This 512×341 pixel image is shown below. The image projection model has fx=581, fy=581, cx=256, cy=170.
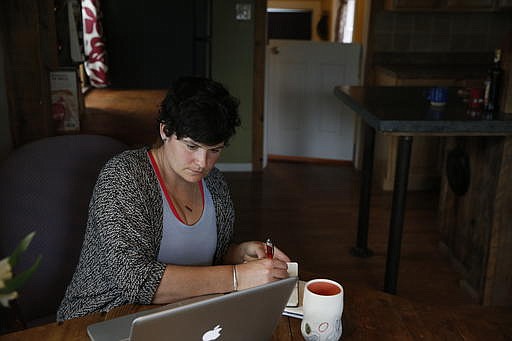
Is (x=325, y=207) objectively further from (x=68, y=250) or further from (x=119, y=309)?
(x=119, y=309)

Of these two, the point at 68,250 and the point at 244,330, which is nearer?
the point at 244,330

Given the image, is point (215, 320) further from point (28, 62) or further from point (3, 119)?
point (28, 62)

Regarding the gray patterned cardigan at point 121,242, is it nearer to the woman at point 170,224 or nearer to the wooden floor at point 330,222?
the woman at point 170,224

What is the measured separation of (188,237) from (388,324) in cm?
54

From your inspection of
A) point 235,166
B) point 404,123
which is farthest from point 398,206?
point 235,166

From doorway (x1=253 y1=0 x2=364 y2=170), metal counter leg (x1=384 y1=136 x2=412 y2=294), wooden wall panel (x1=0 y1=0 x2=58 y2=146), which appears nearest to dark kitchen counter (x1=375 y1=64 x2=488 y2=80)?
doorway (x1=253 y1=0 x2=364 y2=170)

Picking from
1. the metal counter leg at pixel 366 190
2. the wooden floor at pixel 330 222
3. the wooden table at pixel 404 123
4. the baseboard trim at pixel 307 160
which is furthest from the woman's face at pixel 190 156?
the baseboard trim at pixel 307 160

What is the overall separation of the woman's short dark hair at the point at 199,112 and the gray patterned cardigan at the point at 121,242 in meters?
0.15

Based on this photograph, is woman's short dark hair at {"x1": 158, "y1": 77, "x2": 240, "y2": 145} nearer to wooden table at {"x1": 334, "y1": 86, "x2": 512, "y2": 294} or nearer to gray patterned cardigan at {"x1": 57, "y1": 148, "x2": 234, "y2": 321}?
gray patterned cardigan at {"x1": 57, "y1": 148, "x2": 234, "y2": 321}

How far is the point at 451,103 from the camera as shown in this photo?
9.21 ft

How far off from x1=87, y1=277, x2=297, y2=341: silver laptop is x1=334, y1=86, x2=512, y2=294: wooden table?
1434 mm

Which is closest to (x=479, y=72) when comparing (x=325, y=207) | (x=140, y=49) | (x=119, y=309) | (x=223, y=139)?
(x=325, y=207)

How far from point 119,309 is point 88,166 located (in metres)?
0.56

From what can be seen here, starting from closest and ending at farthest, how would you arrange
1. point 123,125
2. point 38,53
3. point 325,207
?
point 38,53
point 325,207
point 123,125
